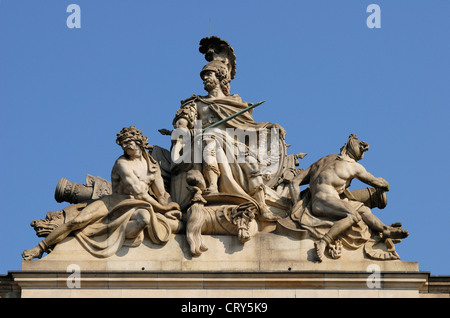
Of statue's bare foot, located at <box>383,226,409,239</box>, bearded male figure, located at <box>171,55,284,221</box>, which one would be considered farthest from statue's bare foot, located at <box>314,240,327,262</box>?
statue's bare foot, located at <box>383,226,409,239</box>

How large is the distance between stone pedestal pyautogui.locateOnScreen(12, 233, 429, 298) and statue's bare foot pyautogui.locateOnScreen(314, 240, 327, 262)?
0.14 metres

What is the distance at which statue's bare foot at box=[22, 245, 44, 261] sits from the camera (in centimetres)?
Answer: 3058

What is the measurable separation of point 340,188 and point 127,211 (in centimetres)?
428

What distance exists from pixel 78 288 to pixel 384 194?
6.47 metres

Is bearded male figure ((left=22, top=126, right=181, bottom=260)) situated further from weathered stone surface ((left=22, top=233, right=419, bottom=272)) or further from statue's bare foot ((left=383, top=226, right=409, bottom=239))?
statue's bare foot ((left=383, top=226, right=409, bottom=239))

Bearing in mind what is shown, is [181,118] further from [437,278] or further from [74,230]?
[437,278]

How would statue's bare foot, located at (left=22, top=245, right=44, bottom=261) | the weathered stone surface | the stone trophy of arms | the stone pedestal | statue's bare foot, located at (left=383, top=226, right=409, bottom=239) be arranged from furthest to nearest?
the stone trophy of arms, statue's bare foot, located at (left=383, top=226, right=409, bottom=239), statue's bare foot, located at (left=22, top=245, right=44, bottom=261), the weathered stone surface, the stone pedestal

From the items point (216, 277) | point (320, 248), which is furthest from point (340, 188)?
point (216, 277)

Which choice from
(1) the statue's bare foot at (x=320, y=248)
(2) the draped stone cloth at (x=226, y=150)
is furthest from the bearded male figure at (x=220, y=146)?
(1) the statue's bare foot at (x=320, y=248)

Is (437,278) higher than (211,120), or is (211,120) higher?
(211,120)

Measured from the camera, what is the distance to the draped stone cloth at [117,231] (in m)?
30.6

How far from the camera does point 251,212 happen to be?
101 feet

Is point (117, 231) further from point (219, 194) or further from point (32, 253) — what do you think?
point (219, 194)
